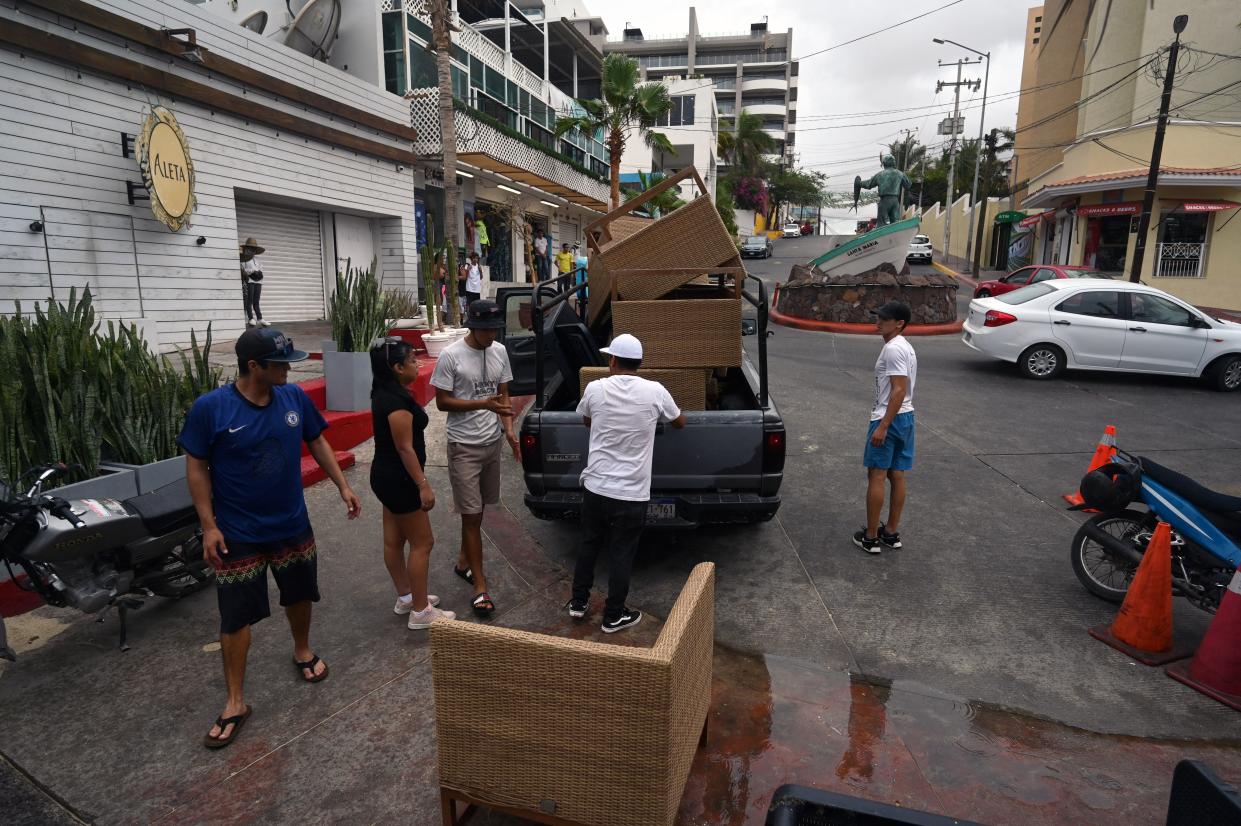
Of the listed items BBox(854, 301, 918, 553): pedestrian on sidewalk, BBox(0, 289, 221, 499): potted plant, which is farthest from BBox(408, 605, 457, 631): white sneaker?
BBox(854, 301, 918, 553): pedestrian on sidewalk

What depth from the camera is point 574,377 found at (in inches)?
232

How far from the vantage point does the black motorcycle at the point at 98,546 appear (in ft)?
11.1

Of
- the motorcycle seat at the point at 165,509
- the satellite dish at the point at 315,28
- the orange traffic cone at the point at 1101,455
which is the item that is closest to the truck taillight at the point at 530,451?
the motorcycle seat at the point at 165,509

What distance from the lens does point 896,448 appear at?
510cm

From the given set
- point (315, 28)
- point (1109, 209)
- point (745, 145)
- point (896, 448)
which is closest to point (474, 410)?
point (896, 448)

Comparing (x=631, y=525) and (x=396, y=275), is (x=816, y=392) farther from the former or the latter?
(x=396, y=275)

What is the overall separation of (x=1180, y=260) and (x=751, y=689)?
26.1 m

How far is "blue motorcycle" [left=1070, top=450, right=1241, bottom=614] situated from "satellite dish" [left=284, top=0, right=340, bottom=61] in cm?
1590

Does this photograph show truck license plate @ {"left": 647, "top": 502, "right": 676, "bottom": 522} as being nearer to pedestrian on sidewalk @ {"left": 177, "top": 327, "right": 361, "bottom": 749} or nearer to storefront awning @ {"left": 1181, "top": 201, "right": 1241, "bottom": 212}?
pedestrian on sidewalk @ {"left": 177, "top": 327, "right": 361, "bottom": 749}

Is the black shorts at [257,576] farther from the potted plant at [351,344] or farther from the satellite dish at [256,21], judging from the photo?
the satellite dish at [256,21]

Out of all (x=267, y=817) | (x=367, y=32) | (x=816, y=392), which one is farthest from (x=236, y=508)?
(x=367, y=32)

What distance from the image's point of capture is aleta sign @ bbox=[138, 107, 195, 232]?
9.31m

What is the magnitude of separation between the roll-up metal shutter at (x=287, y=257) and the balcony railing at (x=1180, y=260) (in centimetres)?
2449

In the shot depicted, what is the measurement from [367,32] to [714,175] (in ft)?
147
